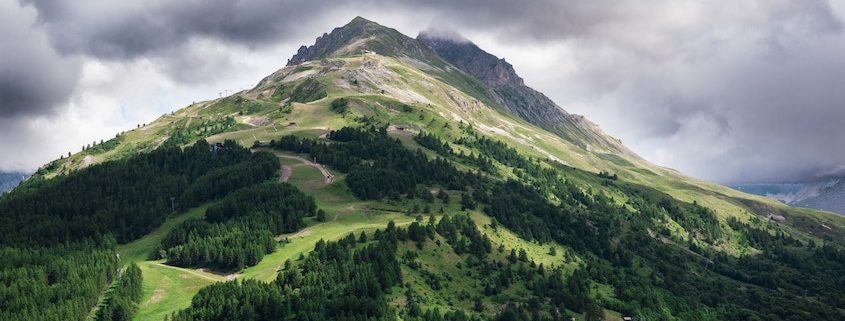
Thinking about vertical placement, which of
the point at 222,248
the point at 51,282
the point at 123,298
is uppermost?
the point at 222,248

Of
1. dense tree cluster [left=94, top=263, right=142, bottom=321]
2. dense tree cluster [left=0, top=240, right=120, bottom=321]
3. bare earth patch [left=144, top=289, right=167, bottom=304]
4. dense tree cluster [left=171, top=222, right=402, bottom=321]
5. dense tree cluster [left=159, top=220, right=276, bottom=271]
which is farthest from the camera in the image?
dense tree cluster [left=159, top=220, right=276, bottom=271]

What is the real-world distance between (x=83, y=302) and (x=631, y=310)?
151 meters

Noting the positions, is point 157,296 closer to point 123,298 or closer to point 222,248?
point 123,298

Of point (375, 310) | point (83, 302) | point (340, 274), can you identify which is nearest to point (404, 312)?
point (375, 310)

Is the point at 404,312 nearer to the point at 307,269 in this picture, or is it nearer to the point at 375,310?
the point at 375,310

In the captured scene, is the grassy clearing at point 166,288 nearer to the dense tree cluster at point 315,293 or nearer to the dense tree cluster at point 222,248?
the dense tree cluster at point 222,248

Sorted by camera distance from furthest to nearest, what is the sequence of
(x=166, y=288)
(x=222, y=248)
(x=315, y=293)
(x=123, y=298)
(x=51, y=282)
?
(x=222, y=248), (x=51, y=282), (x=166, y=288), (x=123, y=298), (x=315, y=293)

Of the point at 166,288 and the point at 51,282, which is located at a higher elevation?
the point at 166,288

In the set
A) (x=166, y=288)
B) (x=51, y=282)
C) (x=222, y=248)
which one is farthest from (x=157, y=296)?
(x=51, y=282)

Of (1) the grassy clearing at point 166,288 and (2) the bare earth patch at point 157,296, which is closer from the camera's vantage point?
(1) the grassy clearing at point 166,288

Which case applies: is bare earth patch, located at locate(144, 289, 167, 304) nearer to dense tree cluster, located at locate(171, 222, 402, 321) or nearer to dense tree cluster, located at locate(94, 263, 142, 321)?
dense tree cluster, located at locate(94, 263, 142, 321)

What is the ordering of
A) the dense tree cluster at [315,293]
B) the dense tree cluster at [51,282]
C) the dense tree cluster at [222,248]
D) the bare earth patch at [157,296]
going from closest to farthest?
the dense tree cluster at [315,293] → the dense tree cluster at [51,282] → the bare earth patch at [157,296] → the dense tree cluster at [222,248]

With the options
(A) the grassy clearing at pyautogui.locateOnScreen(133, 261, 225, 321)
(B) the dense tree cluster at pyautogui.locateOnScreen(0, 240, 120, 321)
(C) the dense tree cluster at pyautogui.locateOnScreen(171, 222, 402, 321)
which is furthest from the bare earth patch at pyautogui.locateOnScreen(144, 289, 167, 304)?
(C) the dense tree cluster at pyautogui.locateOnScreen(171, 222, 402, 321)

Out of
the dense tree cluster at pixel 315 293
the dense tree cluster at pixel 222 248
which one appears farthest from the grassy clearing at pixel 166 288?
the dense tree cluster at pixel 315 293
